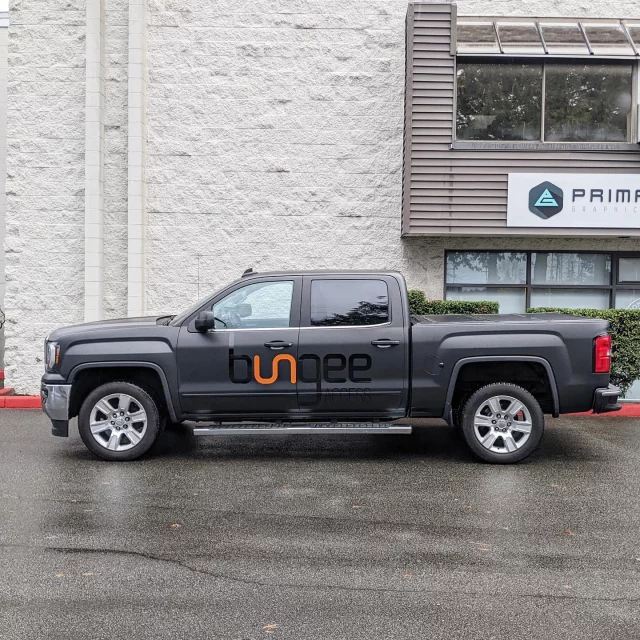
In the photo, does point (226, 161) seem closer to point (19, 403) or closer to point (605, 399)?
point (19, 403)

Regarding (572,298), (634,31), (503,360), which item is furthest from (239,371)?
(634,31)

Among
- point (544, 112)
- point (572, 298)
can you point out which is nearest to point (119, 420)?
point (572, 298)

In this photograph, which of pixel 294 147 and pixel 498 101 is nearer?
pixel 498 101

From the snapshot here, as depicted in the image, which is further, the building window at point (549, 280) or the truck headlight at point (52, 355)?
the building window at point (549, 280)

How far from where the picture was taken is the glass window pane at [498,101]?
12367 millimetres

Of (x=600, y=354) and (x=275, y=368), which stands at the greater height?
(x=600, y=354)

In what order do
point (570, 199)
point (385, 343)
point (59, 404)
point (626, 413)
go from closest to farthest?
point (385, 343) → point (59, 404) → point (626, 413) → point (570, 199)

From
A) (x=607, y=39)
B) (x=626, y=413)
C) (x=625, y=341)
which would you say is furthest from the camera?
(x=607, y=39)

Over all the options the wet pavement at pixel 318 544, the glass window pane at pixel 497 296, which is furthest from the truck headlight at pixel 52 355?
the glass window pane at pixel 497 296

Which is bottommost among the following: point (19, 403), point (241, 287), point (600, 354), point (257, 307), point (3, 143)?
point (19, 403)

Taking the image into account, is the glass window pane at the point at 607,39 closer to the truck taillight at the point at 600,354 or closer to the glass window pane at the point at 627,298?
the glass window pane at the point at 627,298

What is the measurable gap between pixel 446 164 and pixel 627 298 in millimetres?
3579

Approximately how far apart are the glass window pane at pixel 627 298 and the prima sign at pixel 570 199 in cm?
127

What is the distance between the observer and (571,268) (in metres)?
12.7
